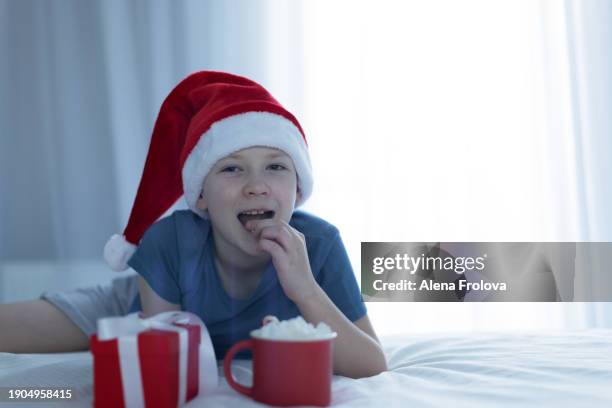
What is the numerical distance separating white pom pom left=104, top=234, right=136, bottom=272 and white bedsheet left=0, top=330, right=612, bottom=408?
176mm

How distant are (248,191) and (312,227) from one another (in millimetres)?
194

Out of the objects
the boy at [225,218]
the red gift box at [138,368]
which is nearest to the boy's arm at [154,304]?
the boy at [225,218]

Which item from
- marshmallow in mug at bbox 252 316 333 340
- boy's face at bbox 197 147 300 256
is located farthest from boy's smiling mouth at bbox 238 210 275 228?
marshmallow in mug at bbox 252 316 333 340

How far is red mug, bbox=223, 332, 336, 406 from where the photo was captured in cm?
62

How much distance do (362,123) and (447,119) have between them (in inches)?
11.4

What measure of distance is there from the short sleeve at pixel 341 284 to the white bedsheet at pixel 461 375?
103mm

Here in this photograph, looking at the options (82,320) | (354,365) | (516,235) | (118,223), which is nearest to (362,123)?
(516,235)

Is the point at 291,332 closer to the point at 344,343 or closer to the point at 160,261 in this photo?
the point at 344,343

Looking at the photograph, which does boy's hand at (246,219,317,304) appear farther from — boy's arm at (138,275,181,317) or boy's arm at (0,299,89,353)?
boy's arm at (0,299,89,353)

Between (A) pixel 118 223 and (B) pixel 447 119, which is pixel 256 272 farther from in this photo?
(B) pixel 447 119

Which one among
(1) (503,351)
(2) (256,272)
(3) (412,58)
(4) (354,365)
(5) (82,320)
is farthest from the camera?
(3) (412,58)

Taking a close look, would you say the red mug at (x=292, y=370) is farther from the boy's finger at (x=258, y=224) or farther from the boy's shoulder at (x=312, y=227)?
the boy's shoulder at (x=312, y=227)

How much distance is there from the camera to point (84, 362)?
904 millimetres

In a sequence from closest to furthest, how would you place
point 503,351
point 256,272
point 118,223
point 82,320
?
point 503,351 < point 256,272 < point 82,320 < point 118,223
